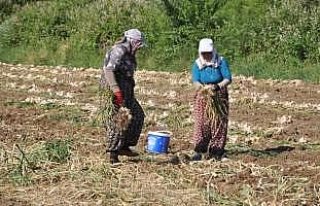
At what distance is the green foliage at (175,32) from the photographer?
21.2 m

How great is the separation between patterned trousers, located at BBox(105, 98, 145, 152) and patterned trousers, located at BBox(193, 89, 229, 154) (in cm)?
65

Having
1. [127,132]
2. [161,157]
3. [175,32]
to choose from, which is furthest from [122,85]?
[175,32]

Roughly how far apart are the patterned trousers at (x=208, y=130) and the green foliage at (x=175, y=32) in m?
9.96

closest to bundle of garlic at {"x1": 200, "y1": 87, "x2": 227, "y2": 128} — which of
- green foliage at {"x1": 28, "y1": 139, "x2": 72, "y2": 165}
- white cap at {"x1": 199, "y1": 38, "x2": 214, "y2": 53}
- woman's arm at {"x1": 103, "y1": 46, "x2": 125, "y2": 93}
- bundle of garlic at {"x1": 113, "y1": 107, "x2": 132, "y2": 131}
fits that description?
white cap at {"x1": 199, "y1": 38, "x2": 214, "y2": 53}

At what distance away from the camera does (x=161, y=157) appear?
931 cm

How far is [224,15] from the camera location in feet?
79.1

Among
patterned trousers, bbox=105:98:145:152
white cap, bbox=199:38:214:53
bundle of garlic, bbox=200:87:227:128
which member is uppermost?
white cap, bbox=199:38:214:53

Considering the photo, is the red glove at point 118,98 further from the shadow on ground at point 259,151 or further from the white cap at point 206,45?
the shadow on ground at point 259,151

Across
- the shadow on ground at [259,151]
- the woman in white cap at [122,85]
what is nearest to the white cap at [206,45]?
the woman in white cap at [122,85]

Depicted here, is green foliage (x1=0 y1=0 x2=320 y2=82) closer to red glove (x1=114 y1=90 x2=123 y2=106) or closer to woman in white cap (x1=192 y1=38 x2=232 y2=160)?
woman in white cap (x1=192 y1=38 x2=232 y2=160)

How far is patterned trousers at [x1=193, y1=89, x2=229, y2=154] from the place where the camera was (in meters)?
9.18

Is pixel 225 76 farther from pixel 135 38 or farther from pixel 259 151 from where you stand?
pixel 259 151

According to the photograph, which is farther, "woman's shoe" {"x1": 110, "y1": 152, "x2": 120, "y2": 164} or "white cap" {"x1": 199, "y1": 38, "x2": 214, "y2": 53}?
"woman's shoe" {"x1": 110, "y1": 152, "x2": 120, "y2": 164}

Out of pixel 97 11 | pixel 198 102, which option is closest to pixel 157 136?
pixel 198 102
